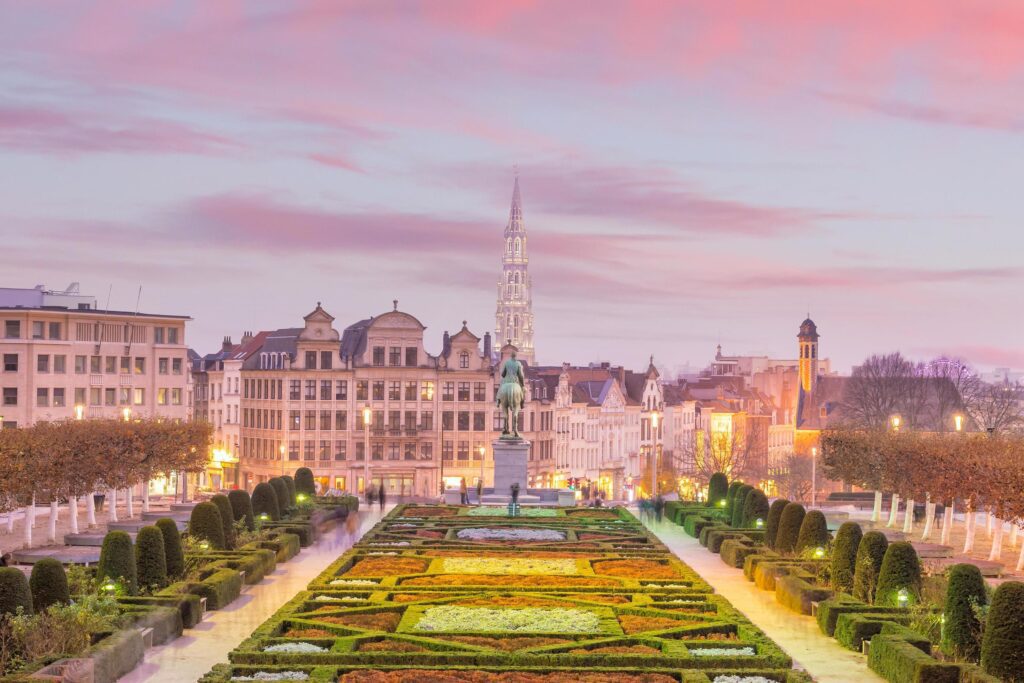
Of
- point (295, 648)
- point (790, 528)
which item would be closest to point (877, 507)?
point (790, 528)

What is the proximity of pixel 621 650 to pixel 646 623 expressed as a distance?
3812 mm

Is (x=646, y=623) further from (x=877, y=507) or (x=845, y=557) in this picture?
(x=877, y=507)

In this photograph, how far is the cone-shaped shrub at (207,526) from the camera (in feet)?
176

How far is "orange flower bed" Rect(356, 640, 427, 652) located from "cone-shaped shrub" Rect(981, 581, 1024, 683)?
1177 cm

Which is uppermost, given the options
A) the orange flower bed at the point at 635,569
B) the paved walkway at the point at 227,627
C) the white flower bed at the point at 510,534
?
the white flower bed at the point at 510,534

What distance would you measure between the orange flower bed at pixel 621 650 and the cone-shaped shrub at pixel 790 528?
20.3 meters

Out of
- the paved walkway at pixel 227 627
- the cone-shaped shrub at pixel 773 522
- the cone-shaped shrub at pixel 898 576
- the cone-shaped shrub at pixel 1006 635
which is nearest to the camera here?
the cone-shaped shrub at pixel 1006 635

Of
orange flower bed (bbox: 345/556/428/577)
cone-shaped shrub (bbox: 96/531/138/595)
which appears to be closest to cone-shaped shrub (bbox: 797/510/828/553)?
orange flower bed (bbox: 345/556/428/577)

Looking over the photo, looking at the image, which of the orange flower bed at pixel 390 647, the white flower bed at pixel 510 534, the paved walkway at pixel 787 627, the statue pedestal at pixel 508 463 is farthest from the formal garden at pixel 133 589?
the statue pedestal at pixel 508 463

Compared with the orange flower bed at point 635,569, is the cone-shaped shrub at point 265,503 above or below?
above

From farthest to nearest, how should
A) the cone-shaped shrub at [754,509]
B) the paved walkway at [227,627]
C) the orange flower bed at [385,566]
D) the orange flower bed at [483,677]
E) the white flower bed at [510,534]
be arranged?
the cone-shaped shrub at [754,509] → the white flower bed at [510,534] → the orange flower bed at [385,566] → the paved walkway at [227,627] → the orange flower bed at [483,677]

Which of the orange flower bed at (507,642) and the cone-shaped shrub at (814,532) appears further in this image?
the cone-shaped shrub at (814,532)

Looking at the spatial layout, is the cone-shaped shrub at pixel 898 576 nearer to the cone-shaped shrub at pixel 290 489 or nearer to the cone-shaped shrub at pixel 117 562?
→ the cone-shaped shrub at pixel 117 562

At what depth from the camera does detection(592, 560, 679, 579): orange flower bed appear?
5038 cm
